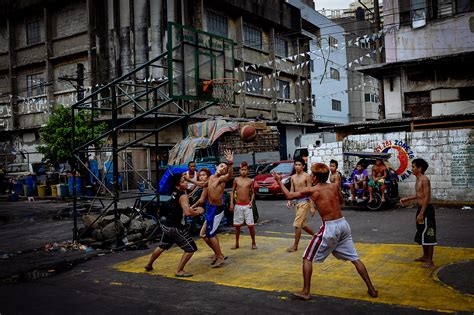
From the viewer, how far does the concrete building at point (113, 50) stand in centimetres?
2680

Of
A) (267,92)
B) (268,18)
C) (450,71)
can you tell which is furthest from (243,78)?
(450,71)

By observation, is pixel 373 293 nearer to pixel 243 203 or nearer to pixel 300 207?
pixel 300 207

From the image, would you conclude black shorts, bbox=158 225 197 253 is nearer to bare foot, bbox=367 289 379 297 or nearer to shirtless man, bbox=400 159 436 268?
bare foot, bbox=367 289 379 297

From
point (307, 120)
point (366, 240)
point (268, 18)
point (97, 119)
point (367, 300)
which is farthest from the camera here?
point (307, 120)

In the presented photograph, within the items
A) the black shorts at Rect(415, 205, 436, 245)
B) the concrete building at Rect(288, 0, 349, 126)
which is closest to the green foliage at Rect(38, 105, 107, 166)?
the black shorts at Rect(415, 205, 436, 245)

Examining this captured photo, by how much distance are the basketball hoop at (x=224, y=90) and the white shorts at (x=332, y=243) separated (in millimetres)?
6041

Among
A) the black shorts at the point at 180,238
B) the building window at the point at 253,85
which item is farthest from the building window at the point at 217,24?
the black shorts at the point at 180,238

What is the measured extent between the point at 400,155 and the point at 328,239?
1191cm

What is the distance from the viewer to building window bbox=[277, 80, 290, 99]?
1457 inches

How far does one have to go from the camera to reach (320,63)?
42.4 metres

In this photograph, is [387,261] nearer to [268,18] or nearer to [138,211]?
[138,211]

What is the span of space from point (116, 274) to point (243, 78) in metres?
26.3

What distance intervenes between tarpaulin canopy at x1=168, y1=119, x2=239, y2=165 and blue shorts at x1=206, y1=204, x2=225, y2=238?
12413mm

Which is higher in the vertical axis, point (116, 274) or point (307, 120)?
point (307, 120)
